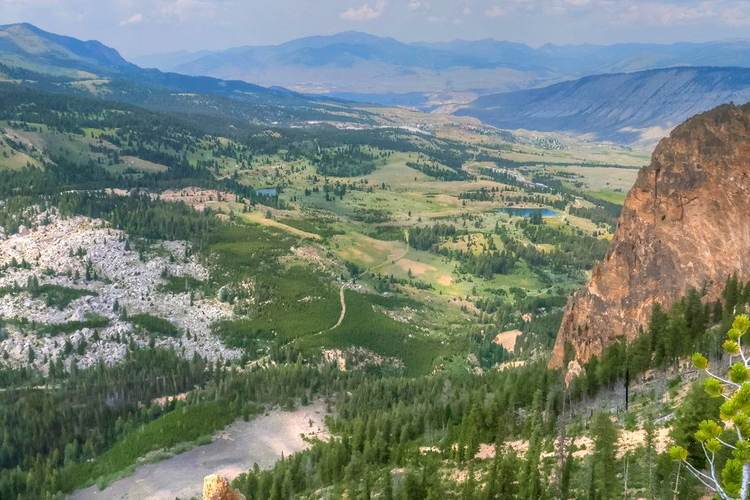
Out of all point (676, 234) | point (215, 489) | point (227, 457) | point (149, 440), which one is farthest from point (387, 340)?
point (215, 489)

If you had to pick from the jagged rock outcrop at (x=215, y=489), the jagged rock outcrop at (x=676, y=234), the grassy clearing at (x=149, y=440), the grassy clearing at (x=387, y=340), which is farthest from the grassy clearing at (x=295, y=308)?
the jagged rock outcrop at (x=215, y=489)

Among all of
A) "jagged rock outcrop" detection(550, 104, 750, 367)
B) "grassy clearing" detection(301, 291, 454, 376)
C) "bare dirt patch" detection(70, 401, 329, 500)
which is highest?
"jagged rock outcrop" detection(550, 104, 750, 367)

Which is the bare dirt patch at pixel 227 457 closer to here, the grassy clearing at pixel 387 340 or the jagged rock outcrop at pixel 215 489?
the grassy clearing at pixel 387 340

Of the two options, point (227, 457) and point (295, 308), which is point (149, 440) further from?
point (295, 308)

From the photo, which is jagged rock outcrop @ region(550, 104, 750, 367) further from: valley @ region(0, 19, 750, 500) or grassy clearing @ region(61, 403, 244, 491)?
grassy clearing @ region(61, 403, 244, 491)

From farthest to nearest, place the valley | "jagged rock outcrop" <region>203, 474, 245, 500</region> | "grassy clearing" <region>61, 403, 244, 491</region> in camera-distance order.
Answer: "grassy clearing" <region>61, 403, 244, 491</region>
the valley
"jagged rock outcrop" <region>203, 474, 245, 500</region>

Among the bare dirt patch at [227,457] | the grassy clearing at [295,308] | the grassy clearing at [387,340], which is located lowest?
the bare dirt patch at [227,457]

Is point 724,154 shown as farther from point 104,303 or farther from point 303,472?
point 104,303

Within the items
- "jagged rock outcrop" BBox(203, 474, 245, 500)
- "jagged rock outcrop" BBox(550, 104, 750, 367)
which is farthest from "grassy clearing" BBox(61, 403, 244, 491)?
"jagged rock outcrop" BBox(203, 474, 245, 500)
